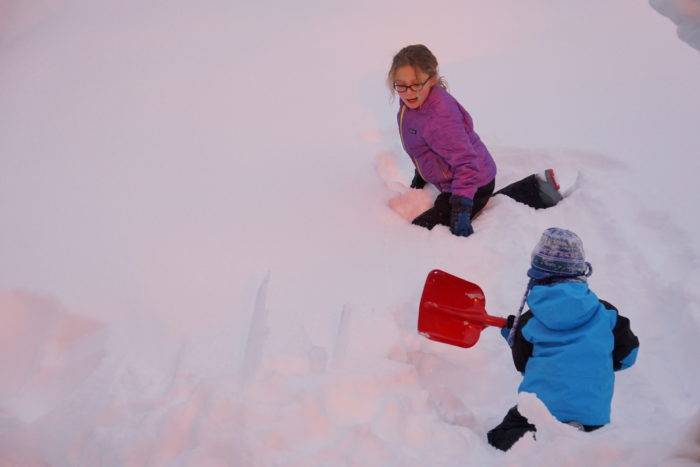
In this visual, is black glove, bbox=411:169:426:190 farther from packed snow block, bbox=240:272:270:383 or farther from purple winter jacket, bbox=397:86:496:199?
packed snow block, bbox=240:272:270:383

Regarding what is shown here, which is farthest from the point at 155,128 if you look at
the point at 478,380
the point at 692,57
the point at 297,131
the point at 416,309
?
the point at 692,57

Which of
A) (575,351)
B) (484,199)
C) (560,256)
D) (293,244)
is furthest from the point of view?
(484,199)

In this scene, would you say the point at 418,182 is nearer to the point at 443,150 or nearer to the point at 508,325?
the point at 443,150

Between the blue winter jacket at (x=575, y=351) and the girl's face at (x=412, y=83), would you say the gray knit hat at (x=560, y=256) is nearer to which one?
the blue winter jacket at (x=575, y=351)

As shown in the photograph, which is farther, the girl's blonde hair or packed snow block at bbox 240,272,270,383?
the girl's blonde hair

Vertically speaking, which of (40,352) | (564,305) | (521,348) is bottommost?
(40,352)

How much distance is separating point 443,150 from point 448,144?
37mm

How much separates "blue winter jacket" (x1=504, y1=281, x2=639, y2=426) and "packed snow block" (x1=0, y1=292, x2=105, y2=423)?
131 cm

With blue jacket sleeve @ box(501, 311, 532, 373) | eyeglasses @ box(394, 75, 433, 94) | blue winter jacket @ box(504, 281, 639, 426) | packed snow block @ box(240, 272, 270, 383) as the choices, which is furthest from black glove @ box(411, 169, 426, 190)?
blue winter jacket @ box(504, 281, 639, 426)

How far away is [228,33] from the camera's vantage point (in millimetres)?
4562

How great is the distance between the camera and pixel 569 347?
5.43 ft

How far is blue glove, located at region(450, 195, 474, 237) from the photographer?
2.61m

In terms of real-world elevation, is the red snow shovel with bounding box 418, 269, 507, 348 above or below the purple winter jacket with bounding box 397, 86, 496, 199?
below

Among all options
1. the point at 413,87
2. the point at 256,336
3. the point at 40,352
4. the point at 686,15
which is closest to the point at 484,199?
the point at 413,87
